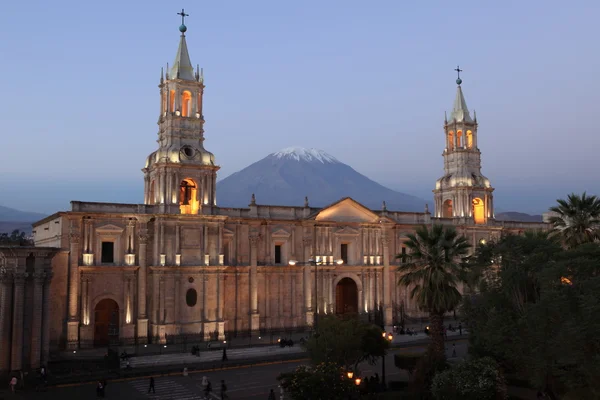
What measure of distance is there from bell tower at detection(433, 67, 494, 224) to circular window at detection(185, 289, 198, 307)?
30.8m

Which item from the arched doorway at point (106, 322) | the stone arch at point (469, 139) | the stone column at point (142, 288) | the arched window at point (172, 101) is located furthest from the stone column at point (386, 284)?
the arched doorway at point (106, 322)

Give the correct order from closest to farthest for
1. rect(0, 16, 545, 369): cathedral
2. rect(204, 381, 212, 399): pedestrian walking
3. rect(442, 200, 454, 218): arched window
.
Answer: rect(204, 381, 212, 399): pedestrian walking, rect(0, 16, 545, 369): cathedral, rect(442, 200, 454, 218): arched window

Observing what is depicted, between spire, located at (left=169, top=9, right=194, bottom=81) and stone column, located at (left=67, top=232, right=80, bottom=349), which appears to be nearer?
stone column, located at (left=67, top=232, right=80, bottom=349)

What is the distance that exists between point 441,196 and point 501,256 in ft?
127

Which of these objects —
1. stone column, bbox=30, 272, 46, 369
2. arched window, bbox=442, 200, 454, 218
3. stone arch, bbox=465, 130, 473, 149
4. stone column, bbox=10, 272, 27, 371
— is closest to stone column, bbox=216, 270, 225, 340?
stone column, bbox=30, 272, 46, 369

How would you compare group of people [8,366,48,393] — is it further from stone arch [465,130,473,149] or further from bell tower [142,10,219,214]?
stone arch [465,130,473,149]

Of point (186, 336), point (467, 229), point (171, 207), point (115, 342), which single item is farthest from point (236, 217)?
point (467, 229)

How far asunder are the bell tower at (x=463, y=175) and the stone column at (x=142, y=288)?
113 feet

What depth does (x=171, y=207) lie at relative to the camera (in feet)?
149

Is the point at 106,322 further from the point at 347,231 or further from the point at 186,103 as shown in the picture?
the point at 347,231

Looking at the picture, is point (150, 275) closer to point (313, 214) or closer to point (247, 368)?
point (247, 368)

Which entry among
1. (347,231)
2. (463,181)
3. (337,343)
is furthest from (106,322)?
(463,181)

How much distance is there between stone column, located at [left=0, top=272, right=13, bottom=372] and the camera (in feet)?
104

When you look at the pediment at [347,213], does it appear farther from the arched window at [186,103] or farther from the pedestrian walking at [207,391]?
the pedestrian walking at [207,391]
